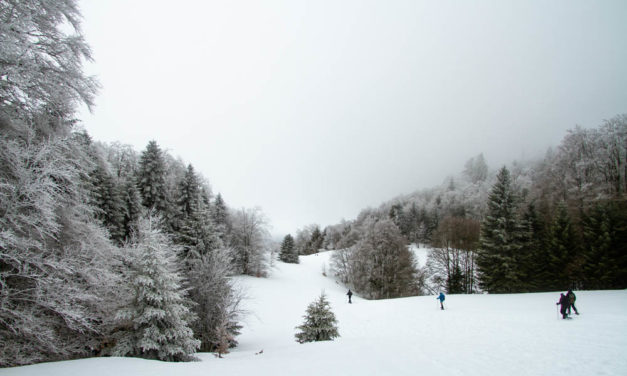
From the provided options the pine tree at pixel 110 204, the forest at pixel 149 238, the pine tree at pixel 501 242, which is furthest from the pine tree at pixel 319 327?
the pine tree at pixel 501 242

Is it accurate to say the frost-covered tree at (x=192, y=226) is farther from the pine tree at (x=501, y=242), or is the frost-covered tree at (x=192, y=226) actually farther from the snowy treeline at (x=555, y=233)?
the pine tree at (x=501, y=242)

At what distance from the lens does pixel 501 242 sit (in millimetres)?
23969

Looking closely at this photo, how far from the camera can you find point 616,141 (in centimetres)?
2855

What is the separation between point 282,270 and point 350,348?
40.2 m

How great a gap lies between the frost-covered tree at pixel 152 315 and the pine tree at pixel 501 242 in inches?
1004

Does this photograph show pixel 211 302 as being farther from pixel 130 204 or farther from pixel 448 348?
pixel 130 204

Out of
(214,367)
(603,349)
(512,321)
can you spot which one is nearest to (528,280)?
(512,321)

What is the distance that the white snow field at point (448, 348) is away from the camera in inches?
255

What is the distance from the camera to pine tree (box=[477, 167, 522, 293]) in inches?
918

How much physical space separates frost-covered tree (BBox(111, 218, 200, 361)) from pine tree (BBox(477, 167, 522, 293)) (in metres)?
25.5

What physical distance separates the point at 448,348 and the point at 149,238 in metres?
11.6

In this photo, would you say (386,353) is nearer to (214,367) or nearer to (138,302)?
(214,367)

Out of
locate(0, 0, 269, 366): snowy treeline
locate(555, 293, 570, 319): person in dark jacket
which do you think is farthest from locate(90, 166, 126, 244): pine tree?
locate(555, 293, 570, 319): person in dark jacket

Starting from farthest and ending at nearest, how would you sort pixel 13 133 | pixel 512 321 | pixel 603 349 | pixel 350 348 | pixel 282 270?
1. pixel 282 270
2. pixel 512 321
3. pixel 350 348
4. pixel 603 349
5. pixel 13 133
